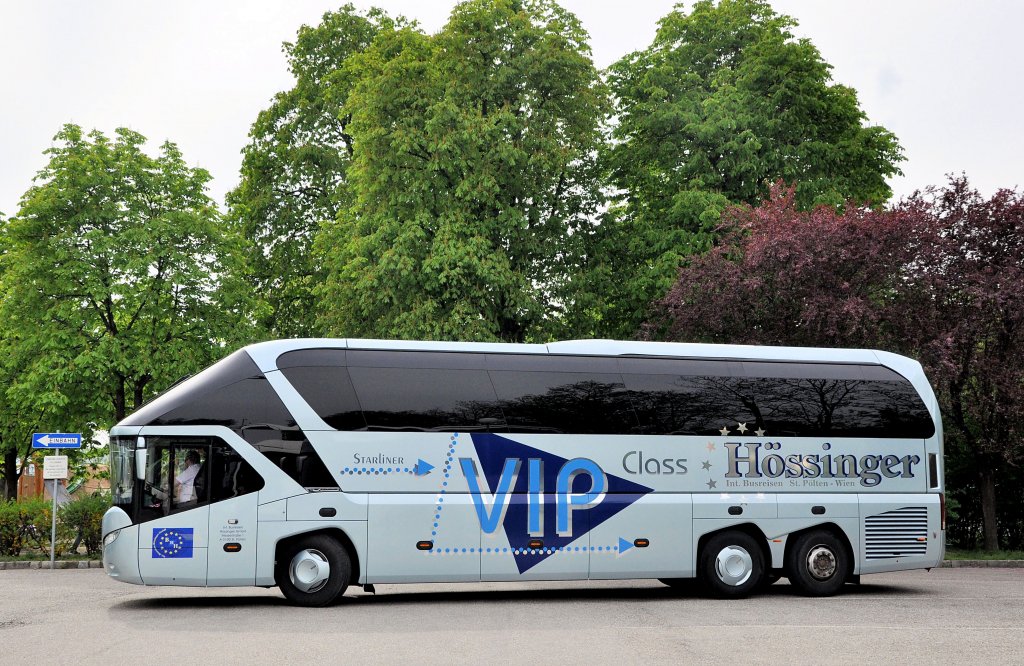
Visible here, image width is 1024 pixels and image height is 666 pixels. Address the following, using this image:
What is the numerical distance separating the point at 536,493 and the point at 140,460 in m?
5.13

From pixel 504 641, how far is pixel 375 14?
1260 inches

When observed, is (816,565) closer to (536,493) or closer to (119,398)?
(536,493)

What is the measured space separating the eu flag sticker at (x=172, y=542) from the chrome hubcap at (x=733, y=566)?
7093 millimetres

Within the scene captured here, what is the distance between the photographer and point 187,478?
14.8 m

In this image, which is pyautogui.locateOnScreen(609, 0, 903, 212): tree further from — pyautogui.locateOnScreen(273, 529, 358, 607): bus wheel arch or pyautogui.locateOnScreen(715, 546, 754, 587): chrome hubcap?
pyautogui.locateOnScreen(273, 529, 358, 607): bus wheel arch

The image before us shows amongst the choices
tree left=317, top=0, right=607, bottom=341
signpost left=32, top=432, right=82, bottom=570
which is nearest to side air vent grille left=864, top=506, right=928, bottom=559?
tree left=317, top=0, right=607, bottom=341

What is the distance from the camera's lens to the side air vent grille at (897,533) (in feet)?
54.8

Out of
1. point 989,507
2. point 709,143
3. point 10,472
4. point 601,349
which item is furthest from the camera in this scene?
point 10,472

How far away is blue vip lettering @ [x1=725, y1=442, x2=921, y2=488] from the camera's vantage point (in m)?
16.2

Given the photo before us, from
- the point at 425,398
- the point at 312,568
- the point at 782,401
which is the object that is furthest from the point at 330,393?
the point at 782,401

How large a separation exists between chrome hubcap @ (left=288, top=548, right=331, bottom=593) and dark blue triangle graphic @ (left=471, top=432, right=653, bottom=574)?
7.69 feet

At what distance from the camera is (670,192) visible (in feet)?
107

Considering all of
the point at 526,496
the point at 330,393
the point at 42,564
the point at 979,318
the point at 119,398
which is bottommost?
the point at 42,564

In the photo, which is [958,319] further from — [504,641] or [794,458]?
[504,641]
